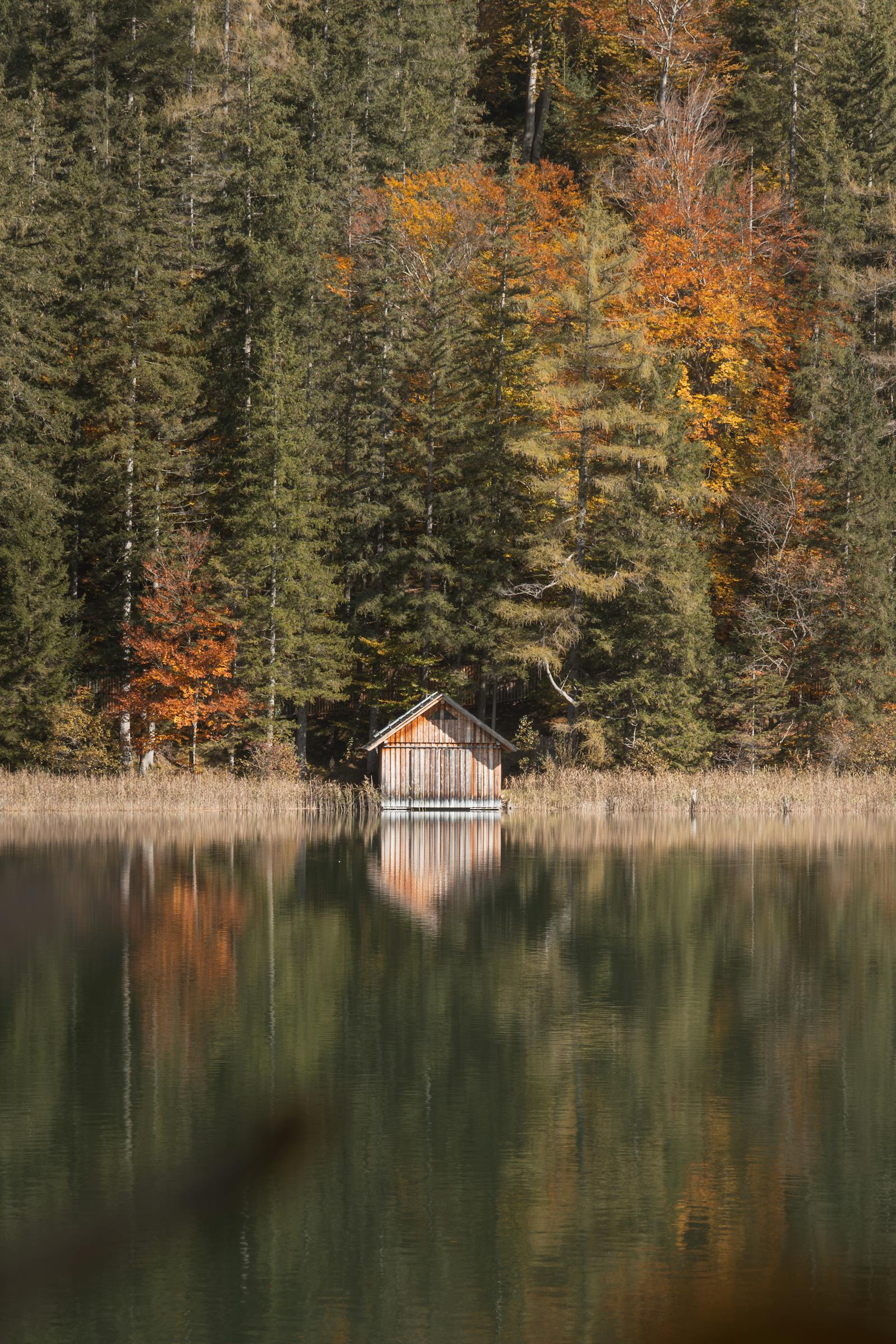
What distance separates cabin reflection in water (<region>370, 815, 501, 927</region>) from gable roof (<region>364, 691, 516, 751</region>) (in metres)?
2.24

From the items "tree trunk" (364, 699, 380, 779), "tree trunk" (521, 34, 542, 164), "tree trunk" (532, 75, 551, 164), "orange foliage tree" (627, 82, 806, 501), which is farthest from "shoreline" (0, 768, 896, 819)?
"tree trunk" (521, 34, 542, 164)

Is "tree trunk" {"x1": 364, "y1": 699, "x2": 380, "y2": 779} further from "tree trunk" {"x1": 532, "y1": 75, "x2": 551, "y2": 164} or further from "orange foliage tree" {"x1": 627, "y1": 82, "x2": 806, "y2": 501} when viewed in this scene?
"tree trunk" {"x1": 532, "y1": 75, "x2": 551, "y2": 164}

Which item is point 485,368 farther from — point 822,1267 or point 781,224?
point 822,1267

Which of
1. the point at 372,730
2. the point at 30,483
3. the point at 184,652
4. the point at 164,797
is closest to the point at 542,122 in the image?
the point at 372,730

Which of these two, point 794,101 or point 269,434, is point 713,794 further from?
point 794,101

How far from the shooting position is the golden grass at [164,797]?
46.0m

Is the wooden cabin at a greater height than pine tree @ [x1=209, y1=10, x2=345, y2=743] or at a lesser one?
lesser

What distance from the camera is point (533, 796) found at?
164 feet

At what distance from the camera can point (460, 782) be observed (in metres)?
49.8

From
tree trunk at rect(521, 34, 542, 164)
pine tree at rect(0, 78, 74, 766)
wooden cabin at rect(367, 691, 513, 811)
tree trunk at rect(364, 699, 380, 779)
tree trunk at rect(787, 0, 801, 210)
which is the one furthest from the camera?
tree trunk at rect(521, 34, 542, 164)

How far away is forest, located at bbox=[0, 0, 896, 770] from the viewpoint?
169 ft

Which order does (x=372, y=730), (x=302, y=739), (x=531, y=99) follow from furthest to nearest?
(x=531, y=99)
(x=372, y=730)
(x=302, y=739)

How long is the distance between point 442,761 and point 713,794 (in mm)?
8137

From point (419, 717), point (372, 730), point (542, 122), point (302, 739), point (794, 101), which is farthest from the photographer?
point (542, 122)
